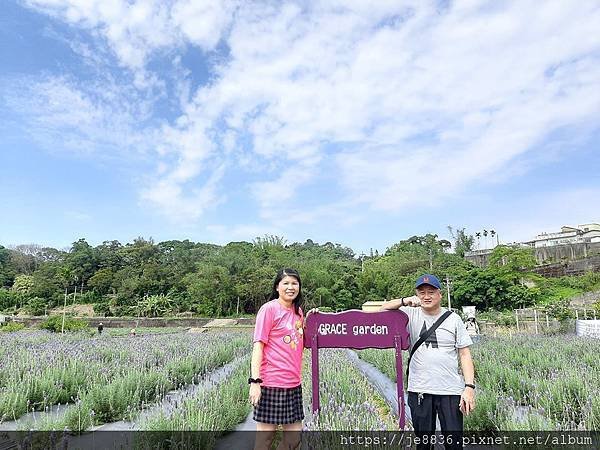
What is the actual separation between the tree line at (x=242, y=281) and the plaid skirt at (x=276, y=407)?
31.8 m

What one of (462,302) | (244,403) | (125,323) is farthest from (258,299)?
(244,403)

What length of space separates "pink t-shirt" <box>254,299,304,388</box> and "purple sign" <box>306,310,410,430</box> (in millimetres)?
626

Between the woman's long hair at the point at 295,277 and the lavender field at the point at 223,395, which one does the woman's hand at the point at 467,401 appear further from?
the woman's long hair at the point at 295,277

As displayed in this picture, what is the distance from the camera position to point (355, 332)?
3.22 m

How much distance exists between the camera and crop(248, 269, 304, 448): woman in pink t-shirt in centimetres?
240

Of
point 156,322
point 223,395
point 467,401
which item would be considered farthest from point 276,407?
point 156,322

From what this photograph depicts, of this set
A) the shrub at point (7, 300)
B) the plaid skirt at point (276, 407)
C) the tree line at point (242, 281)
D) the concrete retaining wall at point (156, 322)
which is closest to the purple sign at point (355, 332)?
the plaid skirt at point (276, 407)

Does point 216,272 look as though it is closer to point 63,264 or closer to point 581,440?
point 63,264

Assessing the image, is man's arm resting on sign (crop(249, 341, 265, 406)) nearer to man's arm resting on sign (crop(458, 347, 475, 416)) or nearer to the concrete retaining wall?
man's arm resting on sign (crop(458, 347, 475, 416))

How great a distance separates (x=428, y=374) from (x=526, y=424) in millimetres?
982

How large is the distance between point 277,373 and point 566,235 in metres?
71.0

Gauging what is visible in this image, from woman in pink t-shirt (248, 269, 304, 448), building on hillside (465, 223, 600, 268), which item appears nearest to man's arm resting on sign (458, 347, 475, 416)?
woman in pink t-shirt (248, 269, 304, 448)

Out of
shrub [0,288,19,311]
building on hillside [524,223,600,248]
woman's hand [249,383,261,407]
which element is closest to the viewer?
woman's hand [249,383,261,407]

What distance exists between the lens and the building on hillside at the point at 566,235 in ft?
192
